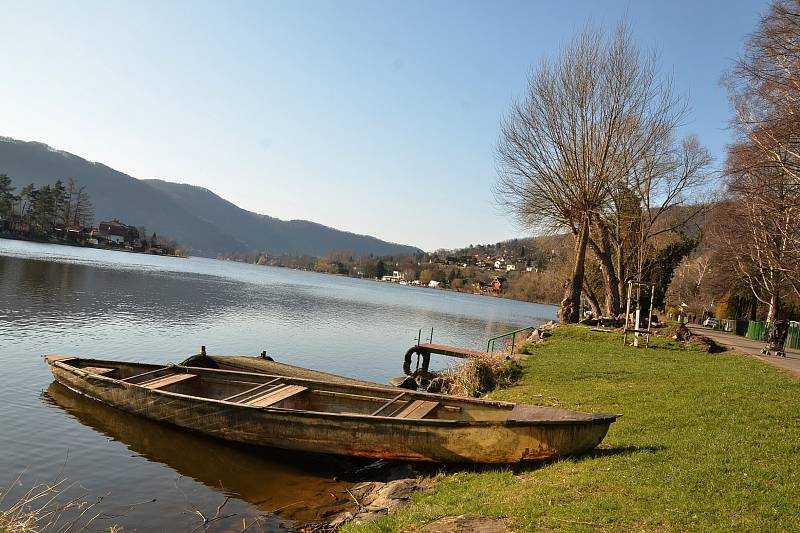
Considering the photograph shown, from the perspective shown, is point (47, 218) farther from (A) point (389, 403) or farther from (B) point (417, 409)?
(B) point (417, 409)

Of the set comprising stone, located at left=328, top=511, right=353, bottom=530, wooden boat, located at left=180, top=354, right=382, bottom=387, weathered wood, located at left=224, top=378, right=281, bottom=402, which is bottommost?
stone, located at left=328, top=511, right=353, bottom=530

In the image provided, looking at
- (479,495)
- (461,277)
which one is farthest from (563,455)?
(461,277)

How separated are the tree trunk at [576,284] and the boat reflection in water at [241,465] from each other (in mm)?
22271

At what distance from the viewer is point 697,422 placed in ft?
32.3

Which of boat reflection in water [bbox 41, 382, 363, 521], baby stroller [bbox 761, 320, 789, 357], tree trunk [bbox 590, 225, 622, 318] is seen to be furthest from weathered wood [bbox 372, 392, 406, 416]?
tree trunk [bbox 590, 225, 622, 318]

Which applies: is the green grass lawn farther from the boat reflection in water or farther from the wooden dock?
the wooden dock

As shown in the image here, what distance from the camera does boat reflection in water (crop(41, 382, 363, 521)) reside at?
9.68 meters

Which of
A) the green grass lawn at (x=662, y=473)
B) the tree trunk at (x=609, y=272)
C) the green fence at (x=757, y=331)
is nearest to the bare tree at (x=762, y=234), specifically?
the green fence at (x=757, y=331)

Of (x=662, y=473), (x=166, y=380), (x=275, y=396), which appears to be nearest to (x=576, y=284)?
(x=275, y=396)

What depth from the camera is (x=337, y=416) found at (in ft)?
34.6

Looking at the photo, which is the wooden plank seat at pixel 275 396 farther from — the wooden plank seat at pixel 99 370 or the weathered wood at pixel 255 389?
the wooden plank seat at pixel 99 370

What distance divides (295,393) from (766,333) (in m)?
31.2

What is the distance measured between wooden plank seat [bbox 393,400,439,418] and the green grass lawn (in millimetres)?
1696

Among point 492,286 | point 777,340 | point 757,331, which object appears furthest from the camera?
point 492,286
